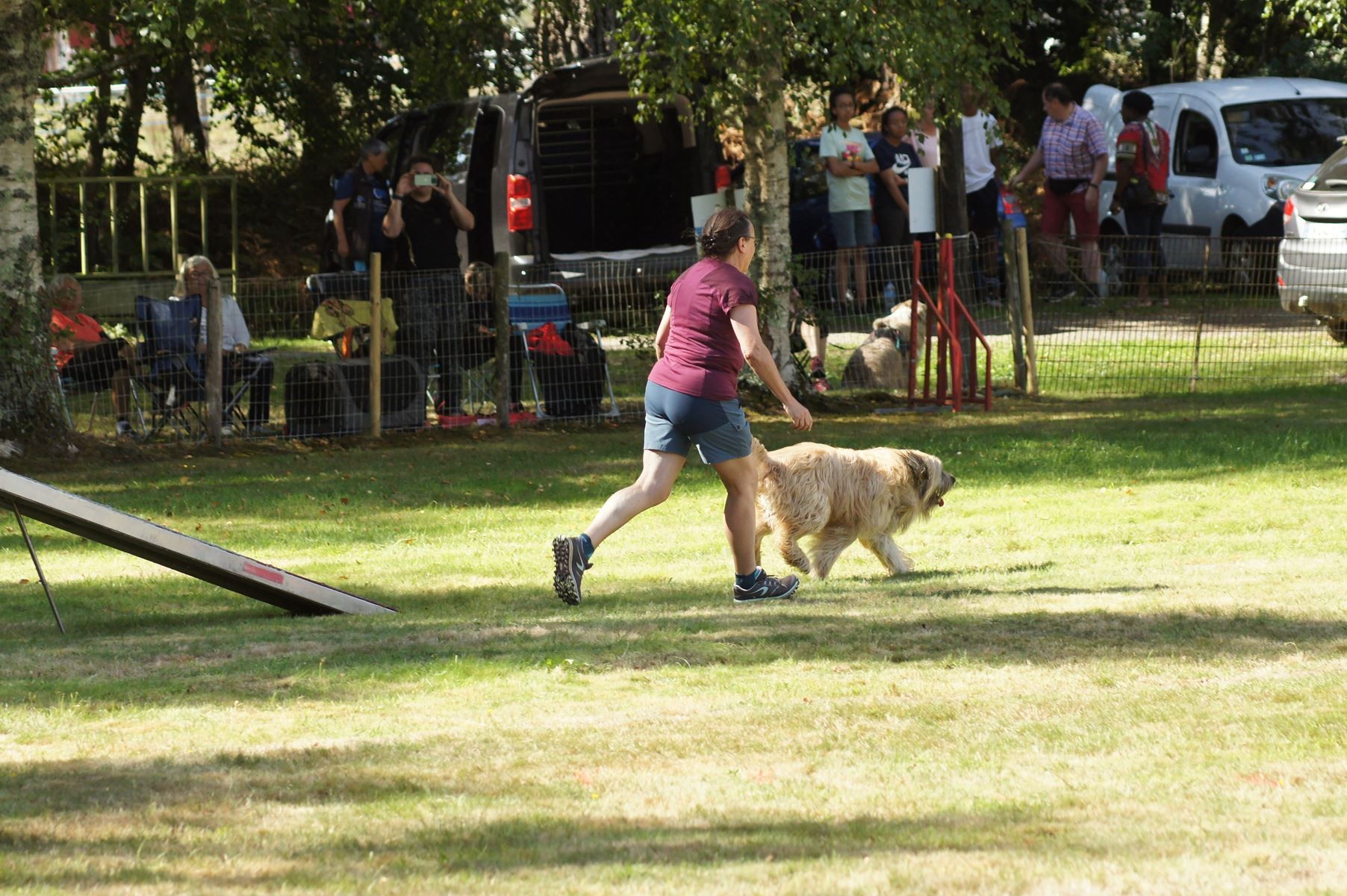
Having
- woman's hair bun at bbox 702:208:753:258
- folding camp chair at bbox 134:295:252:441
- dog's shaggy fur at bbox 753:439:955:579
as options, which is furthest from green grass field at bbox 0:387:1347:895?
folding camp chair at bbox 134:295:252:441

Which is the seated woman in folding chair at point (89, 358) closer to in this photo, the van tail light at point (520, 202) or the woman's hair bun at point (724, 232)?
the van tail light at point (520, 202)

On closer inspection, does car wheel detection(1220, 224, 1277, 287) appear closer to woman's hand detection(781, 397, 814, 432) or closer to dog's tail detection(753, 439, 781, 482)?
dog's tail detection(753, 439, 781, 482)

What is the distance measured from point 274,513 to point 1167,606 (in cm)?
615

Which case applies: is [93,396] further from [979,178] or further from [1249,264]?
[979,178]

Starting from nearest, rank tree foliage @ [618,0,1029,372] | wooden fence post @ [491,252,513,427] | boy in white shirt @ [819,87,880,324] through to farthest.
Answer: tree foliage @ [618,0,1029,372]
wooden fence post @ [491,252,513,427]
boy in white shirt @ [819,87,880,324]

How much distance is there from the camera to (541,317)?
15.3 meters

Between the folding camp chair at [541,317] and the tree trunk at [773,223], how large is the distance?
1.47 meters

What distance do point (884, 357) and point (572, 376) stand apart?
309 cm

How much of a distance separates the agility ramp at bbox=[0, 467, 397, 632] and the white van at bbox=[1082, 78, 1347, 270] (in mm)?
15914

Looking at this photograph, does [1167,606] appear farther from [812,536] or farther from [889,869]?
[889,869]

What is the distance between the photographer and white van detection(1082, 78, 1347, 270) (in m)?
21.3

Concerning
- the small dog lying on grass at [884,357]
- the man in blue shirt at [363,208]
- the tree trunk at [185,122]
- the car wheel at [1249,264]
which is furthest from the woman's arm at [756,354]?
the tree trunk at [185,122]

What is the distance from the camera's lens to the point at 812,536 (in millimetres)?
8789

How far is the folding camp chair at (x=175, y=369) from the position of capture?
562 inches
